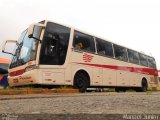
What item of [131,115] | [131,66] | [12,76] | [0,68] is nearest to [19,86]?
[12,76]

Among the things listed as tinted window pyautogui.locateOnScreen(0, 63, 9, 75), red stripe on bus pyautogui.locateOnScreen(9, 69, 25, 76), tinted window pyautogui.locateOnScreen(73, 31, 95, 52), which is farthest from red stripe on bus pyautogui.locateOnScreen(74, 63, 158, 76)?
tinted window pyautogui.locateOnScreen(0, 63, 9, 75)

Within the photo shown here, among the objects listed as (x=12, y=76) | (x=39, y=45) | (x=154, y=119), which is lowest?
(x=154, y=119)

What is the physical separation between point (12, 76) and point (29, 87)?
1310mm

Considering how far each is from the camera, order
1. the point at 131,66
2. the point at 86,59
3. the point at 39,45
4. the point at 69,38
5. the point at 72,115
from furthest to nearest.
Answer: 1. the point at 131,66
2. the point at 86,59
3. the point at 69,38
4. the point at 39,45
5. the point at 72,115

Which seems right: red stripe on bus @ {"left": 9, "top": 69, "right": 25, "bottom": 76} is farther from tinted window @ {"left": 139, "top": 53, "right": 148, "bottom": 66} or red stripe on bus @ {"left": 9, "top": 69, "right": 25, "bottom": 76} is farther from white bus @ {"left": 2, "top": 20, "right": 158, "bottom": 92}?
tinted window @ {"left": 139, "top": 53, "right": 148, "bottom": 66}

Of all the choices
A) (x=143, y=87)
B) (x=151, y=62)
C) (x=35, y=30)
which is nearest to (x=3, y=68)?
(x=143, y=87)

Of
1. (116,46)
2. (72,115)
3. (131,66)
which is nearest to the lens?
(72,115)

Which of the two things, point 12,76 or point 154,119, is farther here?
point 12,76

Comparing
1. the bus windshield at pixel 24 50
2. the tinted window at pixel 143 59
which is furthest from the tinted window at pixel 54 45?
the tinted window at pixel 143 59

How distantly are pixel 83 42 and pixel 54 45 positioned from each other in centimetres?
178

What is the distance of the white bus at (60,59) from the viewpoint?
12234mm

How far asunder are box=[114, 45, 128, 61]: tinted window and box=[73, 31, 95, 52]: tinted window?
9.51 feet

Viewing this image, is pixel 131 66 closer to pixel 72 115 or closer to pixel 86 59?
pixel 86 59

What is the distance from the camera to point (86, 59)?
14.1 meters
